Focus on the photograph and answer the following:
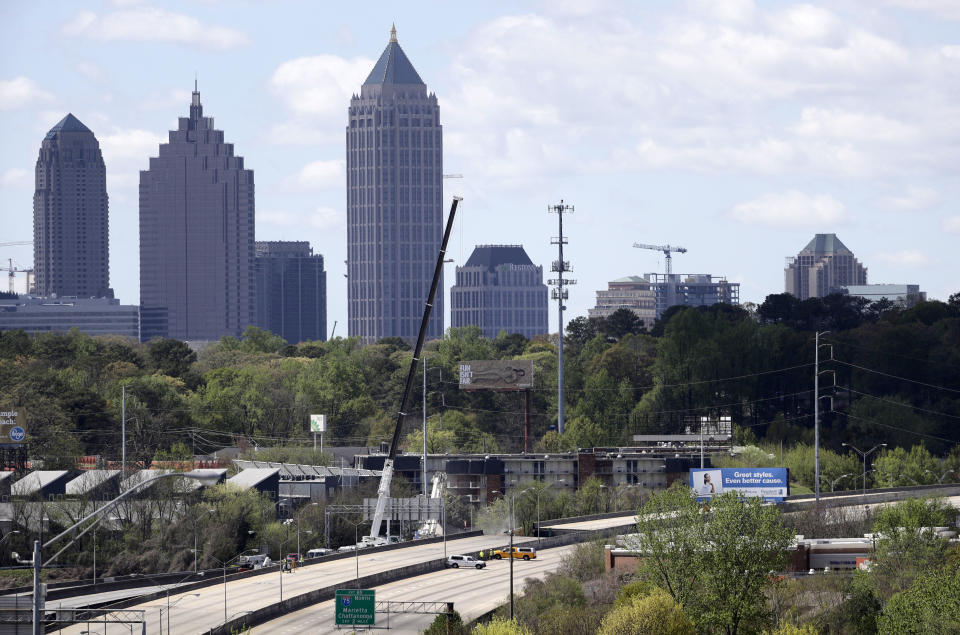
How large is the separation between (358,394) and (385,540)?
82258 millimetres

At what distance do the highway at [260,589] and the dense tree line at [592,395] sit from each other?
54157 mm

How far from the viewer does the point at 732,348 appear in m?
176

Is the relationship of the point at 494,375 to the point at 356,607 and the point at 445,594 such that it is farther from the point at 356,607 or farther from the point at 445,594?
the point at 356,607

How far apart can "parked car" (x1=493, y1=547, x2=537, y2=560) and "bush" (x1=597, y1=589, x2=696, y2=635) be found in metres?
36.5

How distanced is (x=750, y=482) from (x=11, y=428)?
223ft

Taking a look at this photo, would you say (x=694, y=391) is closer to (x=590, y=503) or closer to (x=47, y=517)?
(x=590, y=503)

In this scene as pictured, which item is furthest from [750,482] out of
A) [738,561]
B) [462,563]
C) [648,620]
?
[648,620]

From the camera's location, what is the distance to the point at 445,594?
8594 cm

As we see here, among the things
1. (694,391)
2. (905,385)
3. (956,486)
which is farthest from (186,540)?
(905,385)

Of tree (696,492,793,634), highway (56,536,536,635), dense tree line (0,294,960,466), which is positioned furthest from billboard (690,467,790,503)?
dense tree line (0,294,960,466)

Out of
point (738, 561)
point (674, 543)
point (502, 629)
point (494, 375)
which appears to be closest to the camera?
point (502, 629)

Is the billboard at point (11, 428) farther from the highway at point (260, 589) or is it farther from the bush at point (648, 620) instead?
the bush at point (648, 620)

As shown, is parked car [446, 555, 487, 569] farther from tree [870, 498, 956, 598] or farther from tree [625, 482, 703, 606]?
tree [870, 498, 956, 598]

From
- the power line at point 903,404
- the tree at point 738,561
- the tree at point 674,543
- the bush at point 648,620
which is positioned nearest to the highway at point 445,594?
the tree at point 674,543
